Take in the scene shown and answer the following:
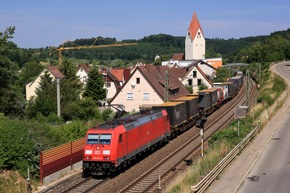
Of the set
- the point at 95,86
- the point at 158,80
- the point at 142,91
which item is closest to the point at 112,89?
the point at 95,86

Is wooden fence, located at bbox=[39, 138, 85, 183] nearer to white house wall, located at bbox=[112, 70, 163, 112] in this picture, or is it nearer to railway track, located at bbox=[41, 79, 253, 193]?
railway track, located at bbox=[41, 79, 253, 193]

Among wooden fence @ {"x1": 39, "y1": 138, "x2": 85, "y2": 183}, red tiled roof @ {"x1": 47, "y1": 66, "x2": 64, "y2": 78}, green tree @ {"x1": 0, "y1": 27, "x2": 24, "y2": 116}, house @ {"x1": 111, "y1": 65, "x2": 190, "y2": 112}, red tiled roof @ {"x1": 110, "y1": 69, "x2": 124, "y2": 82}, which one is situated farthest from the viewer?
red tiled roof @ {"x1": 110, "y1": 69, "x2": 124, "y2": 82}

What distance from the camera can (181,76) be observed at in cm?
8344

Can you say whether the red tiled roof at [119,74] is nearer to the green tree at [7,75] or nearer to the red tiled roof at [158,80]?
the red tiled roof at [158,80]

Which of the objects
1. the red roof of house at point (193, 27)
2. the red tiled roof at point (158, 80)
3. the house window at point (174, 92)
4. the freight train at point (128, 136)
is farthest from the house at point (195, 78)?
the red roof of house at point (193, 27)

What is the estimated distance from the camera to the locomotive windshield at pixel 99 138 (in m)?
23.1

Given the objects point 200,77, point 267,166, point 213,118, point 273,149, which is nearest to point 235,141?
point 273,149

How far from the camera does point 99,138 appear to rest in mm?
23375

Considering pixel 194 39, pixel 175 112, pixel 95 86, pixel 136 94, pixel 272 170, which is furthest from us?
pixel 194 39

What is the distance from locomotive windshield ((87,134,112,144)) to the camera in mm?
23141

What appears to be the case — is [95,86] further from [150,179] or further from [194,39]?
[194,39]

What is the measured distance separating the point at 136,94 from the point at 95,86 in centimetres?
1379

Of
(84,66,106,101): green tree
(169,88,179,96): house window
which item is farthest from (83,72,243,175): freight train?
(84,66,106,101): green tree

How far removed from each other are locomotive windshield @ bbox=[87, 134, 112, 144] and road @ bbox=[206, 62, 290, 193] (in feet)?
22.0
